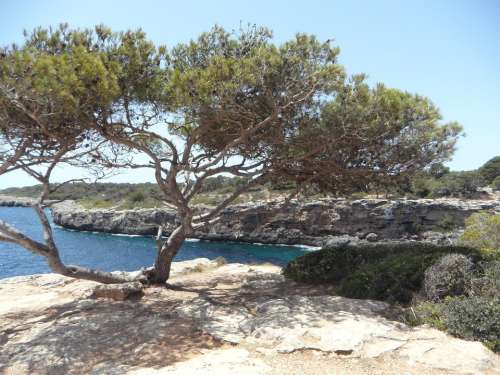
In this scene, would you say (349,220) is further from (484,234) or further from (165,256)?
(165,256)

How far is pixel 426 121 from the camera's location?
31.0ft

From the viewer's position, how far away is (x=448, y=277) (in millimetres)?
7477

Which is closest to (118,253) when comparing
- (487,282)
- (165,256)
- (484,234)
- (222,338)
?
(165,256)

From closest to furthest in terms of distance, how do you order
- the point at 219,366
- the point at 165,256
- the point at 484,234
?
the point at 219,366, the point at 165,256, the point at 484,234

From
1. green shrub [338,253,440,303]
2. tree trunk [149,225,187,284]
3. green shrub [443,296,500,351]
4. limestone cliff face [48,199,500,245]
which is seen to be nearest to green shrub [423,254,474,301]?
green shrub [338,253,440,303]

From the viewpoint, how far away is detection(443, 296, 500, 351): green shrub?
19.5 feet

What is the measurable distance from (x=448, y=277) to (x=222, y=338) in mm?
4327

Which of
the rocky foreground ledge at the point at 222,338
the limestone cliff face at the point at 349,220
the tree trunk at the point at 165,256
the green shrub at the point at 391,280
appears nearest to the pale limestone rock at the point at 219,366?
the rocky foreground ledge at the point at 222,338

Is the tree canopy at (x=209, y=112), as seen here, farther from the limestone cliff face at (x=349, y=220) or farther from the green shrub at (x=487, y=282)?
the limestone cliff face at (x=349, y=220)

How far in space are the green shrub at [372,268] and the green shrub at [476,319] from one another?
162cm

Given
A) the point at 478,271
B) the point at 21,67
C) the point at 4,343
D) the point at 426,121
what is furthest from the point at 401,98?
the point at 4,343

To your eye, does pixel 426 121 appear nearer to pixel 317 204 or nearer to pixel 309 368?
pixel 309 368

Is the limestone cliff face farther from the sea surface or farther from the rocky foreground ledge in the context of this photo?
the rocky foreground ledge

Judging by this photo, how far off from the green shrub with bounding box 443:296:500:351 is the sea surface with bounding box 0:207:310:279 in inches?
→ 878
